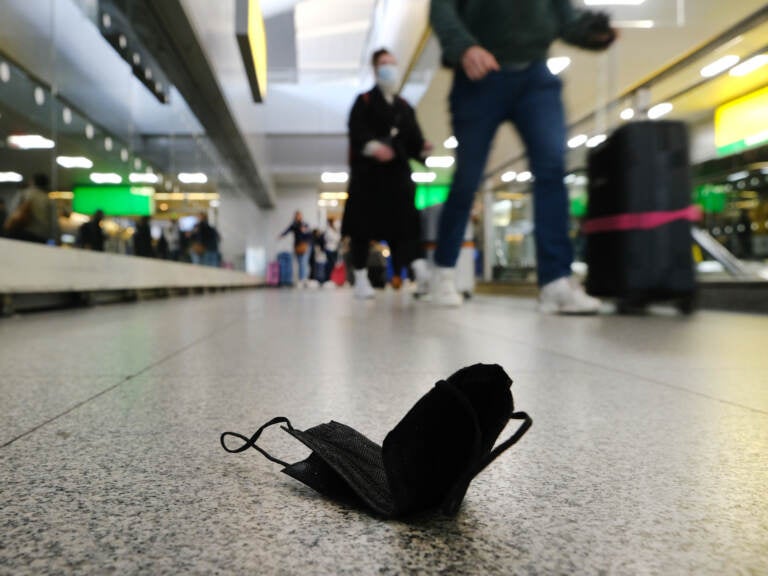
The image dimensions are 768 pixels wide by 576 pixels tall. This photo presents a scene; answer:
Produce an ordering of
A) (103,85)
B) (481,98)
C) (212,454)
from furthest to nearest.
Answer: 1. (103,85)
2. (481,98)
3. (212,454)

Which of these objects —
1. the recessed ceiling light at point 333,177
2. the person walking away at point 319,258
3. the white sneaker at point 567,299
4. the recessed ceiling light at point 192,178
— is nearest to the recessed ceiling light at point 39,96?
the white sneaker at point 567,299

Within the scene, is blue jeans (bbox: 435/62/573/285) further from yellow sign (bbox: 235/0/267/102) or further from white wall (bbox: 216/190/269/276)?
white wall (bbox: 216/190/269/276)

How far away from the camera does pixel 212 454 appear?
0.73m

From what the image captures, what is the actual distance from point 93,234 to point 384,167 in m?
2.30

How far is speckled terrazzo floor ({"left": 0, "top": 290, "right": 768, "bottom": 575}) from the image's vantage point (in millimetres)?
451

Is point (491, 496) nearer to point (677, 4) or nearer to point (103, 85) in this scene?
point (103, 85)

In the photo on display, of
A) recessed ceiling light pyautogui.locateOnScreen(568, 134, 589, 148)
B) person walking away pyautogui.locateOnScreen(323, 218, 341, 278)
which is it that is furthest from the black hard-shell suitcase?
person walking away pyautogui.locateOnScreen(323, 218, 341, 278)

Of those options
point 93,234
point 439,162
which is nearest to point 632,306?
point 93,234

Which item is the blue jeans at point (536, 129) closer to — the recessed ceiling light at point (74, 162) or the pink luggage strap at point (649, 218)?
the pink luggage strap at point (649, 218)

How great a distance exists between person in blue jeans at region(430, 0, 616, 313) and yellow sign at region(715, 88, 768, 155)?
1.10m

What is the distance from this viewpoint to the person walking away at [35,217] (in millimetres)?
3566

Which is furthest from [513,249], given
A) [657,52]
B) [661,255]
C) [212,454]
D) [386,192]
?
[212,454]

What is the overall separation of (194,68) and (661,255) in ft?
15.7

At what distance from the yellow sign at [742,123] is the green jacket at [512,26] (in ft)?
3.72
